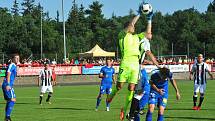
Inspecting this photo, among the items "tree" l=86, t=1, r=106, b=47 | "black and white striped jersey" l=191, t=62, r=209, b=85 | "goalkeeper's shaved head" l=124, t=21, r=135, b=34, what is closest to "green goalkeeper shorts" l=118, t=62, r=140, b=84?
"goalkeeper's shaved head" l=124, t=21, r=135, b=34

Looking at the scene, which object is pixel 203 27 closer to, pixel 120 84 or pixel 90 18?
pixel 90 18

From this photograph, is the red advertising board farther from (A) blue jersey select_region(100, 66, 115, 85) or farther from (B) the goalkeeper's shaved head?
(B) the goalkeeper's shaved head

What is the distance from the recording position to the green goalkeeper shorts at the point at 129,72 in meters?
13.8

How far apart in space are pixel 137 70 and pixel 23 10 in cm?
15608

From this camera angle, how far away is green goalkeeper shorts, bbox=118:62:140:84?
13781mm

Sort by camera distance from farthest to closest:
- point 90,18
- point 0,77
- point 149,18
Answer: point 90,18
point 0,77
point 149,18

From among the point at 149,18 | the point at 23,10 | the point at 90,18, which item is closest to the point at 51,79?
the point at 149,18

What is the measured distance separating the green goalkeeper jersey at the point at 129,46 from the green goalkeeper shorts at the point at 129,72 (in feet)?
0.42

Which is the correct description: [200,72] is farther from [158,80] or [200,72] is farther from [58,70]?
[58,70]

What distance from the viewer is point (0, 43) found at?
84812mm

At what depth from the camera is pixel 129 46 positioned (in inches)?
543

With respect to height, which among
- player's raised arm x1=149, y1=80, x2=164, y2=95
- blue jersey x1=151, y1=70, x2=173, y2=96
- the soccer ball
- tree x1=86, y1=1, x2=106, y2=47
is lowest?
player's raised arm x1=149, y1=80, x2=164, y2=95

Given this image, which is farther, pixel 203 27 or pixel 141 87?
pixel 203 27

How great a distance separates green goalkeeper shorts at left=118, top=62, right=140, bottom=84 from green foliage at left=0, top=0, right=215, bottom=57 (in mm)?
57690
